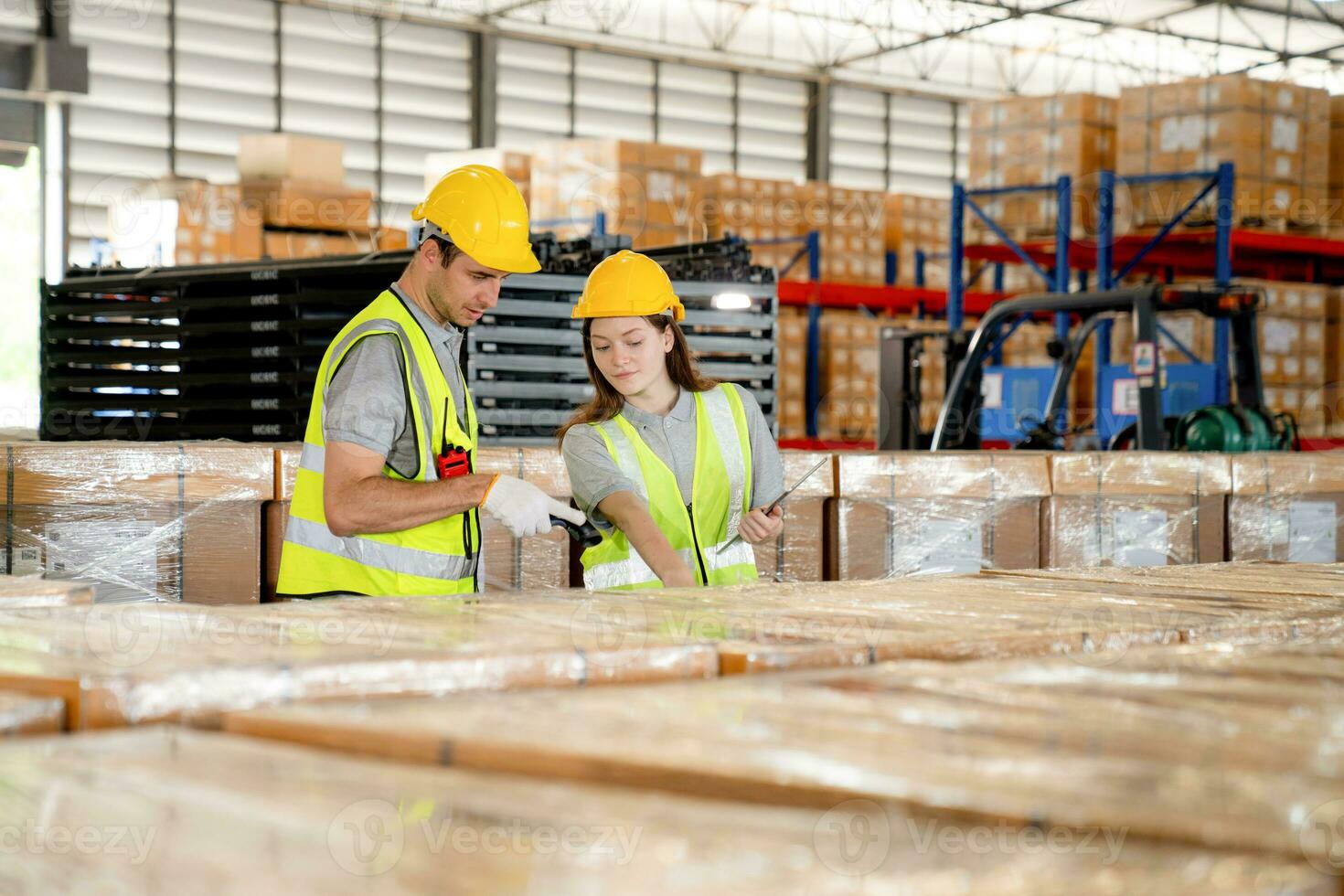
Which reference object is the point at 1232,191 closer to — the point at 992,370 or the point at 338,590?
the point at 992,370

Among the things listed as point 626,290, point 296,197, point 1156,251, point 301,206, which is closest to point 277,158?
point 296,197

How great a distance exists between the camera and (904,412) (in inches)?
421

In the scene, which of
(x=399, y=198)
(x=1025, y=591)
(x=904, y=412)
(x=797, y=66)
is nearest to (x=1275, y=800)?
(x=1025, y=591)

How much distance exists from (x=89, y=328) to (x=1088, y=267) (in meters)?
9.65

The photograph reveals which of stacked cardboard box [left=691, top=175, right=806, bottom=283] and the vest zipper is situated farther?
stacked cardboard box [left=691, top=175, right=806, bottom=283]

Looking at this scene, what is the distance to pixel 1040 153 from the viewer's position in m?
12.5

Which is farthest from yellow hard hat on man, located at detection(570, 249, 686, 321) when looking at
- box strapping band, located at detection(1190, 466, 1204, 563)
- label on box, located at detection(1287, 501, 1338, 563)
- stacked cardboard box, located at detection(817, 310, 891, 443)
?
stacked cardboard box, located at detection(817, 310, 891, 443)

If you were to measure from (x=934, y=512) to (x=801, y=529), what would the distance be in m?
0.51

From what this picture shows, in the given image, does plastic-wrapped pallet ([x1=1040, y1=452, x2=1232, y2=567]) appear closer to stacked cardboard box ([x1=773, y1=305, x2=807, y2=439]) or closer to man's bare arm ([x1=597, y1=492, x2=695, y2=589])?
man's bare arm ([x1=597, y1=492, x2=695, y2=589])

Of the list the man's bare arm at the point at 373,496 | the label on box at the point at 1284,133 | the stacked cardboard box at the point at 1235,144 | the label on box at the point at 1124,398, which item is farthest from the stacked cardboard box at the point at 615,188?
the man's bare arm at the point at 373,496

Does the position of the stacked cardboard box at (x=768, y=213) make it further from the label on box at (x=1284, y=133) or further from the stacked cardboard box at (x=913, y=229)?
the label on box at (x=1284, y=133)

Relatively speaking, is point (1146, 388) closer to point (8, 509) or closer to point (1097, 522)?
point (1097, 522)

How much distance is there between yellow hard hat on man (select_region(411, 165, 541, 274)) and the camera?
3070 mm

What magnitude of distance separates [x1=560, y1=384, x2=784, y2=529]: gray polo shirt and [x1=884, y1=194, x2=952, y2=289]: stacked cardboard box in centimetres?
1258
